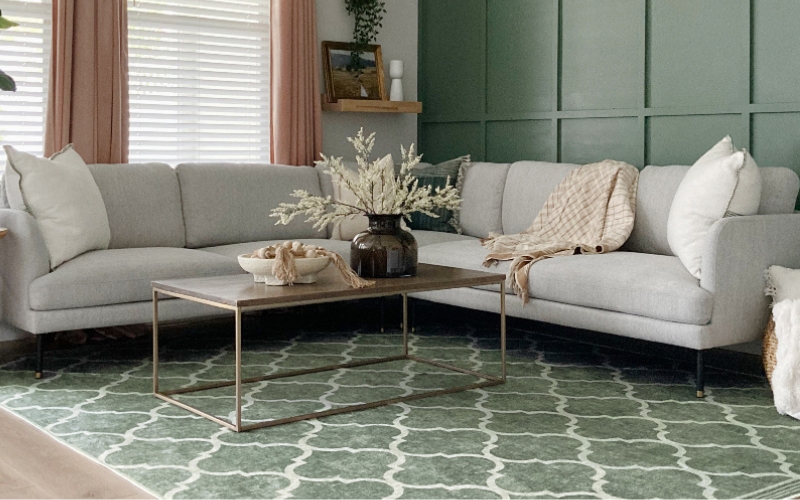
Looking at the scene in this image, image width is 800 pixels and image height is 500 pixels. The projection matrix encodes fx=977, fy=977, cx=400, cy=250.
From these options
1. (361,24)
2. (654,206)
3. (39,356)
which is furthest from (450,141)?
(39,356)

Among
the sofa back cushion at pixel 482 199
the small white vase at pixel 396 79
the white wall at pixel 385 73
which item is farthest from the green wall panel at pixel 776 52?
the white wall at pixel 385 73

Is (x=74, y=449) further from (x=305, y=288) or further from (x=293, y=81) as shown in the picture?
(x=293, y=81)

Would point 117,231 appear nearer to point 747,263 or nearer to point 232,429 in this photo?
point 232,429

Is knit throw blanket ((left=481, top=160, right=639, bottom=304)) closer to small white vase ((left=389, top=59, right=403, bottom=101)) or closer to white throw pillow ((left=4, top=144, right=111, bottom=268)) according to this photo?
small white vase ((left=389, top=59, right=403, bottom=101))

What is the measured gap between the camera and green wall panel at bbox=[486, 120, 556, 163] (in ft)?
18.4

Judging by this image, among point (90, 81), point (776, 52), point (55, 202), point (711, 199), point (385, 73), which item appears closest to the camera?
point (711, 199)

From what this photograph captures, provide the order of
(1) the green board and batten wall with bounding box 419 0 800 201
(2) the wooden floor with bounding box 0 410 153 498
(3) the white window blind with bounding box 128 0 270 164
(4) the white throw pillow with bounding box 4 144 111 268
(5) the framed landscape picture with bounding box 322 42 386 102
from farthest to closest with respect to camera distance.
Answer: (5) the framed landscape picture with bounding box 322 42 386 102 < (3) the white window blind with bounding box 128 0 270 164 < (1) the green board and batten wall with bounding box 419 0 800 201 < (4) the white throw pillow with bounding box 4 144 111 268 < (2) the wooden floor with bounding box 0 410 153 498

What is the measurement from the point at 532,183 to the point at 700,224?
1.38m

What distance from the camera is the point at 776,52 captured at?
4391mm

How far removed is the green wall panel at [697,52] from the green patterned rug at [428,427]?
1319mm

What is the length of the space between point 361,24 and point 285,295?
11.0 feet

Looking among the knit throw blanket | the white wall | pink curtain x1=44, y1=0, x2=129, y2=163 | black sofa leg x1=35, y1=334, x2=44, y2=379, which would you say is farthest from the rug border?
the white wall

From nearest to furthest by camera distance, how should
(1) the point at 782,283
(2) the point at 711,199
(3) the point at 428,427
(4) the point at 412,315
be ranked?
(3) the point at 428,427 → (1) the point at 782,283 → (2) the point at 711,199 → (4) the point at 412,315

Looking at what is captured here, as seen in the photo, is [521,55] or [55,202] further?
[521,55]
